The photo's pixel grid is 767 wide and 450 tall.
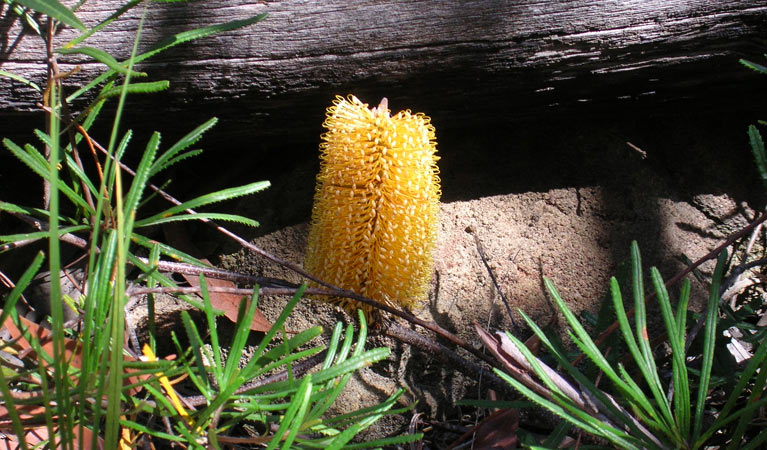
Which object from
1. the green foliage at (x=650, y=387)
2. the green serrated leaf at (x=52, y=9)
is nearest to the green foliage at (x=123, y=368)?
the green serrated leaf at (x=52, y=9)

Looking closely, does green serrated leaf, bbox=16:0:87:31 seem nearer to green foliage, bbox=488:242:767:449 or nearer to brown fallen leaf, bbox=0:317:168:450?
brown fallen leaf, bbox=0:317:168:450

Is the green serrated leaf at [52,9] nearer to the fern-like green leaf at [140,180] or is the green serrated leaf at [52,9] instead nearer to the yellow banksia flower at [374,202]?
the fern-like green leaf at [140,180]

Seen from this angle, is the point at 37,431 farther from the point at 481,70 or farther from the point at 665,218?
the point at 665,218

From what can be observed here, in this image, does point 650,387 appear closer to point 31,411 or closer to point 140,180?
point 140,180

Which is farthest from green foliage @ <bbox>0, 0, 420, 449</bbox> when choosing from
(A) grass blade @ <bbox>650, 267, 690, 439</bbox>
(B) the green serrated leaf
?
(A) grass blade @ <bbox>650, 267, 690, 439</bbox>

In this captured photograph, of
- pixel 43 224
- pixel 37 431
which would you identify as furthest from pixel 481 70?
pixel 37 431

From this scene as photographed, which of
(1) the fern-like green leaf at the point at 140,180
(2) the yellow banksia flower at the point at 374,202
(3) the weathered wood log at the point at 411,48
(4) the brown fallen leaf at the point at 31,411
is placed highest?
(3) the weathered wood log at the point at 411,48
